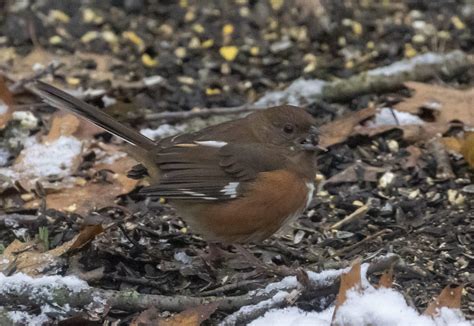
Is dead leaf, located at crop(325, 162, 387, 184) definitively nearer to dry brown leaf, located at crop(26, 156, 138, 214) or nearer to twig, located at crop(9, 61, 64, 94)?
dry brown leaf, located at crop(26, 156, 138, 214)

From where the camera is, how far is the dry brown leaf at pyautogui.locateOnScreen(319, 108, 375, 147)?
5105mm

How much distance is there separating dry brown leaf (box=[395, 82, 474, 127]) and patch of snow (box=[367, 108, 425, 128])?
0.05m

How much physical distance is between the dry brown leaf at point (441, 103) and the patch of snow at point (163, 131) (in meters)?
1.26

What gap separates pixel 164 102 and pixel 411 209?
1.89m

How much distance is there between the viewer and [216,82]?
5973 millimetres

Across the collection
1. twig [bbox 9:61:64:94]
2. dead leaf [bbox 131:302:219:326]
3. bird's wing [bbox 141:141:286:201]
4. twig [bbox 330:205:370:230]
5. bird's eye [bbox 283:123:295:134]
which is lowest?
twig [bbox 330:205:370:230]

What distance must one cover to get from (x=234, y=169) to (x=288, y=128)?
333 mm

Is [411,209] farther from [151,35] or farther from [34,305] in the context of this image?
[151,35]

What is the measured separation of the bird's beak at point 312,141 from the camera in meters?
4.10

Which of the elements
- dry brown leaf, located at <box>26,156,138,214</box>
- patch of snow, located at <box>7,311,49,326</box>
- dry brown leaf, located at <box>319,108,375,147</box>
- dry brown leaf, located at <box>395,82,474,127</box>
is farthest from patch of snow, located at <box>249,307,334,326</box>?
dry brown leaf, located at <box>395,82,474,127</box>

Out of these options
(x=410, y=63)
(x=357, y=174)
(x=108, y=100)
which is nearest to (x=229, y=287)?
(x=357, y=174)

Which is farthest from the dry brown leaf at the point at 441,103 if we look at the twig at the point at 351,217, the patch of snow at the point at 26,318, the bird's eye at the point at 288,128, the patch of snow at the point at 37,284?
the patch of snow at the point at 26,318

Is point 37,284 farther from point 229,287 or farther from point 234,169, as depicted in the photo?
point 234,169

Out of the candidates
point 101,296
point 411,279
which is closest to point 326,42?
point 411,279
